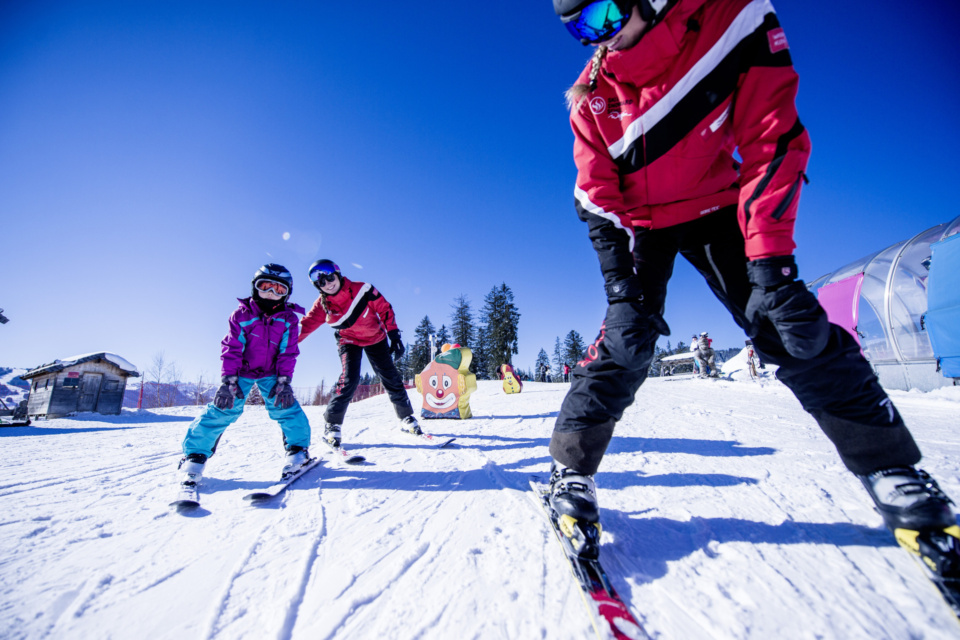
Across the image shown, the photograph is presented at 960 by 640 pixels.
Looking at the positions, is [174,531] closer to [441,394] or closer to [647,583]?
[647,583]

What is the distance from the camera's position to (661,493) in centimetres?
177

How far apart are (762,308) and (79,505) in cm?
361

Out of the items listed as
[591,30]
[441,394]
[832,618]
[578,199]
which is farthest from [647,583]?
[441,394]

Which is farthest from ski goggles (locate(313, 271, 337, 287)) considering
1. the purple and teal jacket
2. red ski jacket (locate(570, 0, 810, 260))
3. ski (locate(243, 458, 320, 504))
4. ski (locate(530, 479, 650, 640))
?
ski (locate(530, 479, 650, 640))

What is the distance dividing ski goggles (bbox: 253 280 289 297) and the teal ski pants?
77cm

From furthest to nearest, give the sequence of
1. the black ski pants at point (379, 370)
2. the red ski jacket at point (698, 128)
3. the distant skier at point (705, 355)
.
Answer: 1. the distant skier at point (705, 355)
2. the black ski pants at point (379, 370)
3. the red ski jacket at point (698, 128)

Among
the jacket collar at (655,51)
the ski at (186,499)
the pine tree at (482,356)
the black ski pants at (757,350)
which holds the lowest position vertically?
the ski at (186,499)

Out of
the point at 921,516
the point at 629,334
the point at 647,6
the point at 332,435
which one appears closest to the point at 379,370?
the point at 332,435

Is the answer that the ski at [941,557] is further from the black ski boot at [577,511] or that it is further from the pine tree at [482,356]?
the pine tree at [482,356]

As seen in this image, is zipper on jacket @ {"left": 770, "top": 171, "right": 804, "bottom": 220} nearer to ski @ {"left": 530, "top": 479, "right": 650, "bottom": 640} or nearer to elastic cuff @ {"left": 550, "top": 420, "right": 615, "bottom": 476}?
elastic cuff @ {"left": 550, "top": 420, "right": 615, "bottom": 476}

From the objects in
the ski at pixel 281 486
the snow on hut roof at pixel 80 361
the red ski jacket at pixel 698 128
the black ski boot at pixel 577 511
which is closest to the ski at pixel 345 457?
the ski at pixel 281 486

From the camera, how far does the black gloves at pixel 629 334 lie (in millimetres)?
1290

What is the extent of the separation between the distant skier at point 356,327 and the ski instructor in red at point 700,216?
3103mm

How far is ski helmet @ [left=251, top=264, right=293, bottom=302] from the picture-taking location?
305 centimetres
